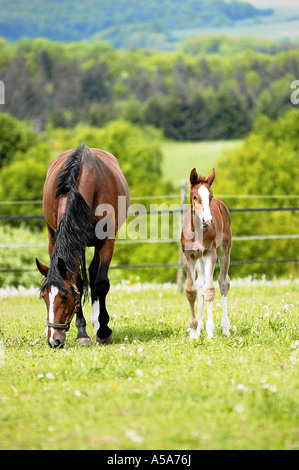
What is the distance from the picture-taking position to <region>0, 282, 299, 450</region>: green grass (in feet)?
11.7

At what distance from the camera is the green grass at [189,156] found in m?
76.3

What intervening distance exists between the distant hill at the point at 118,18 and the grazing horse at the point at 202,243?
143869mm

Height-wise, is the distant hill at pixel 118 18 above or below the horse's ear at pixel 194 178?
above

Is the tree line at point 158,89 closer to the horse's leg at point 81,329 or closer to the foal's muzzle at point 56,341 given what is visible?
the horse's leg at point 81,329

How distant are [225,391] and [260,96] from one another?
80.1 metres

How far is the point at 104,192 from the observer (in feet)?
23.1

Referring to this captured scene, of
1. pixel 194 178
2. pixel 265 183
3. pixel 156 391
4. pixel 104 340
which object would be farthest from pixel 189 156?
pixel 156 391

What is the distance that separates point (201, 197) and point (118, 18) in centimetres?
17252

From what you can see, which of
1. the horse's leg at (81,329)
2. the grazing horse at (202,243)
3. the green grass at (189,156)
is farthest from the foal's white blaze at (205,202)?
the green grass at (189,156)

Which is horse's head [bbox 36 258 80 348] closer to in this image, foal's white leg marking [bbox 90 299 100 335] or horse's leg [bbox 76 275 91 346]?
horse's leg [bbox 76 275 91 346]

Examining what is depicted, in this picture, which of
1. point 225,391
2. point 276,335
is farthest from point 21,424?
point 276,335

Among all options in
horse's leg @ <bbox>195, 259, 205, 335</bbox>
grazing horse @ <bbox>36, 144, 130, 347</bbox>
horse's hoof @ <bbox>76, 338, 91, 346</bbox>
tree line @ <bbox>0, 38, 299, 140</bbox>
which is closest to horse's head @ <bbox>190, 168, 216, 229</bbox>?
horse's leg @ <bbox>195, 259, 205, 335</bbox>

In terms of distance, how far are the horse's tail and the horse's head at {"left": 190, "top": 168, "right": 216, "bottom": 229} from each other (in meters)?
1.15
